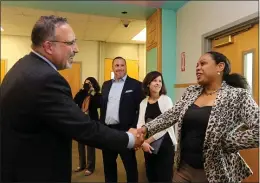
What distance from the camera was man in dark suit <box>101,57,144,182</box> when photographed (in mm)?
2512

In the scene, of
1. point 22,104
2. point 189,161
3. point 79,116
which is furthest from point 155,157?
point 22,104

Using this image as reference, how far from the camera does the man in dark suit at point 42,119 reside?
1007 mm

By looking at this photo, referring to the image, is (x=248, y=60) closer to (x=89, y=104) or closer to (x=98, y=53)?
A: (x=89, y=104)

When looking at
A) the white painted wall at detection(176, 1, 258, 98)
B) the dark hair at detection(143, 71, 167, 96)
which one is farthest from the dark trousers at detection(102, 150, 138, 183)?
the white painted wall at detection(176, 1, 258, 98)

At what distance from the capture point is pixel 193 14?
11.7 ft

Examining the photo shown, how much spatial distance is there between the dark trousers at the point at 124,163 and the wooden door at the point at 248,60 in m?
1.11

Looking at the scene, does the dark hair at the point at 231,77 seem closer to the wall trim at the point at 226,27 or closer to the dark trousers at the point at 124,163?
the wall trim at the point at 226,27

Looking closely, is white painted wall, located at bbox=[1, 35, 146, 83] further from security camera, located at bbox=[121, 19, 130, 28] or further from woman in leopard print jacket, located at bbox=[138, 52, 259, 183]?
woman in leopard print jacket, located at bbox=[138, 52, 259, 183]

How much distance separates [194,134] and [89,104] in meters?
1.63

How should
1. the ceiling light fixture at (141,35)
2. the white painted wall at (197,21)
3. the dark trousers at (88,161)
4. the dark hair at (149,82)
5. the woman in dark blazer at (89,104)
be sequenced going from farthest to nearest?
the ceiling light fixture at (141,35) → the dark trousers at (88,161) → the woman in dark blazer at (89,104) → the white painted wall at (197,21) → the dark hair at (149,82)

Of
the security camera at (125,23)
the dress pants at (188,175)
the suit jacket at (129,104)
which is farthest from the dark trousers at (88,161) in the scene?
the security camera at (125,23)

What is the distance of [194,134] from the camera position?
1449 millimetres

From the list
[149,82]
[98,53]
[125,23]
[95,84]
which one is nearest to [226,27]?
[149,82]

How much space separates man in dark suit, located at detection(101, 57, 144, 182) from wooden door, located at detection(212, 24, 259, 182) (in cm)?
109
